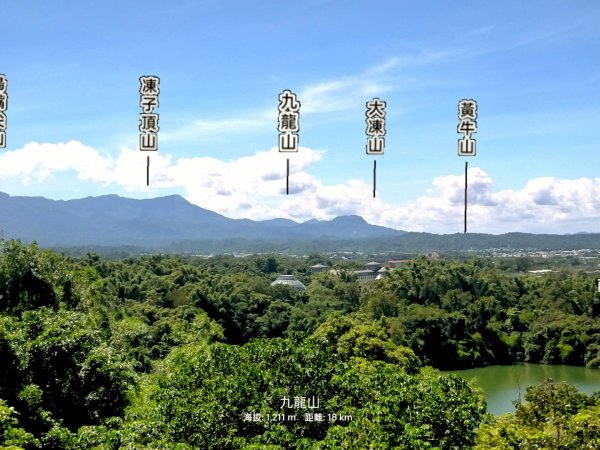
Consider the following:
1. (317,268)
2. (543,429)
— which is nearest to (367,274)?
(317,268)

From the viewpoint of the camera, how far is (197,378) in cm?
839

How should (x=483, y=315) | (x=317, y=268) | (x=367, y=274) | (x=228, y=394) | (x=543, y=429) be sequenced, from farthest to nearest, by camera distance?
(x=317, y=268), (x=367, y=274), (x=483, y=315), (x=228, y=394), (x=543, y=429)

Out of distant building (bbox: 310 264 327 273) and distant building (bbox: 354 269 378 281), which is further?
distant building (bbox: 310 264 327 273)

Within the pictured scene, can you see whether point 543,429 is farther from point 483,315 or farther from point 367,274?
point 367,274

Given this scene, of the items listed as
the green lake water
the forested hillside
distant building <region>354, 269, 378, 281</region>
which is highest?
the forested hillside

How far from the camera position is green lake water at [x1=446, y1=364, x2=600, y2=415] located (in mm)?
25634

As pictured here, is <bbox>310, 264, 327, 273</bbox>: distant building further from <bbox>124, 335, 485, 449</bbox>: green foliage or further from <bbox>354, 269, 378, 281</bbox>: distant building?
<bbox>124, 335, 485, 449</bbox>: green foliage

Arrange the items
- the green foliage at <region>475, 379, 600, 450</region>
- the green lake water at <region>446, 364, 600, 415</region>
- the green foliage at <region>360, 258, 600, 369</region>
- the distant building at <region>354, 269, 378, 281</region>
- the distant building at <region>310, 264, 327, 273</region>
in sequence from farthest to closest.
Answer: the distant building at <region>310, 264, 327, 273</region> < the distant building at <region>354, 269, 378, 281</region> < the green foliage at <region>360, 258, 600, 369</region> < the green lake water at <region>446, 364, 600, 415</region> < the green foliage at <region>475, 379, 600, 450</region>

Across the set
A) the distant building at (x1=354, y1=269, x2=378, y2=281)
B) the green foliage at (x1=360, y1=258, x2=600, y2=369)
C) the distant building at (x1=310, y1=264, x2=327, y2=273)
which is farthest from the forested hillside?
the distant building at (x1=310, y1=264, x2=327, y2=273)

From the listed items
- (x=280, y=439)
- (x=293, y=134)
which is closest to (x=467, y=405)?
(x=280, y=439)

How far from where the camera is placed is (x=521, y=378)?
30.1 meters

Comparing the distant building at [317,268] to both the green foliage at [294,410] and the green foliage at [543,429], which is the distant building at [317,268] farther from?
the green foliage at [543,429]

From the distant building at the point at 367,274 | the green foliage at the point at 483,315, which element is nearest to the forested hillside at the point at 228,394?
the green foliage at the point at 483,315

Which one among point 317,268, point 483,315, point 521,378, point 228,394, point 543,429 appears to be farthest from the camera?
point 317,268
